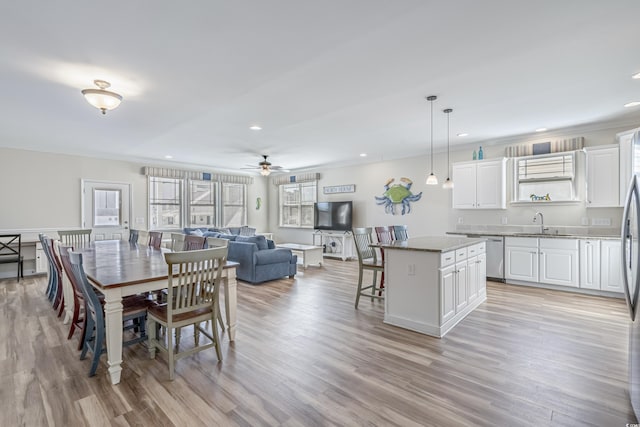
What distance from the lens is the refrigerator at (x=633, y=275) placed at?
187 centimetres

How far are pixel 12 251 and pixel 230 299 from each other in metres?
5.78

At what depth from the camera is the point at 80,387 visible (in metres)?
2.26

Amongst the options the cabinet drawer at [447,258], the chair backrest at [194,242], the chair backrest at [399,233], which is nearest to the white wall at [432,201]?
the chair backrest at [399,233]

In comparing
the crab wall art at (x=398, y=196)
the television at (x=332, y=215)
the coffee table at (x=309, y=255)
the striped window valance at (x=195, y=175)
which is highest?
the striped window valance at (x=195, y=175)

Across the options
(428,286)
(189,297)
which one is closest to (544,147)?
(428,286)

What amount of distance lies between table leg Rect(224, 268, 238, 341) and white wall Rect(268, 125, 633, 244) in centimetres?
505

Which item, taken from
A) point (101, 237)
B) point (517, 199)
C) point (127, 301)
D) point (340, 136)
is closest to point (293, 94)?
point (340, 136)

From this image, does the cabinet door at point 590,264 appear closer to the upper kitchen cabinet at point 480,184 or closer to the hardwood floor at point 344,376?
the hardwood floor at point 344,376

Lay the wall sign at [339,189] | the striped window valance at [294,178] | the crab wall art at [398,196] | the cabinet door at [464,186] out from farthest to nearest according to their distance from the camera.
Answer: the striped window valance at [294,178] < the wall sign at [339,189] < the crab wall art at [398,196] < the cabinet door at [464,186]

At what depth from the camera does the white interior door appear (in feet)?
22.5

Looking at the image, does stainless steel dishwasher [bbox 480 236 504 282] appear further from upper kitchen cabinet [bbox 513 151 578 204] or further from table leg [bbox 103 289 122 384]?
table leg [bbox 103 289 122 384]

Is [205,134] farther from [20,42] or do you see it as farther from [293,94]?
[20,42]

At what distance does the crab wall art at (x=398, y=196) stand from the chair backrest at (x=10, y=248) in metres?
7.50

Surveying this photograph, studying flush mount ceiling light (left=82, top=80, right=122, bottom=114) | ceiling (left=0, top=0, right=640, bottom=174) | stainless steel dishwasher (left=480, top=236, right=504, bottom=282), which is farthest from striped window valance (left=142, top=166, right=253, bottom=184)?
stainless steel dishwasher (left=480, top=236, right=504, bottom=282)
